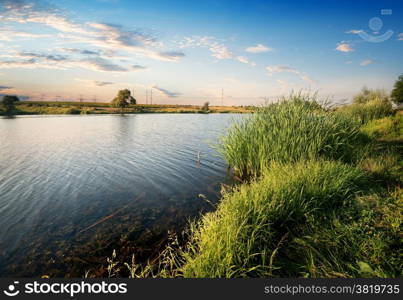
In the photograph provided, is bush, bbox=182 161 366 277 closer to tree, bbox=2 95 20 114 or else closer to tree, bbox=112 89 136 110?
tree, bbox=2 95 20 114

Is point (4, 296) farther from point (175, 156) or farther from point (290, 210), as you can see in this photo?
point (175, 156)

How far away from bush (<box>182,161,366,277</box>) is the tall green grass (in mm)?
2157

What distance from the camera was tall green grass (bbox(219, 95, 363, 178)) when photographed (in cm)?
826

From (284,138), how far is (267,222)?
471 centimetres

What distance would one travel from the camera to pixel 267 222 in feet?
14.6

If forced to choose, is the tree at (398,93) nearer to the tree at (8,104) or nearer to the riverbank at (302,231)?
the riverbank at (302,231)

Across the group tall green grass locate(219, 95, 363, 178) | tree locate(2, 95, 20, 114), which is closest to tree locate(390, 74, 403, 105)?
tall green grass locate(219, 95, 363, 178)

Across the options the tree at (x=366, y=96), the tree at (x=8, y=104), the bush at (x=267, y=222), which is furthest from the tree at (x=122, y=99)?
the bush at (x=267, y=222)

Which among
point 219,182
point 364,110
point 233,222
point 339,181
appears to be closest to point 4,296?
point 233,222

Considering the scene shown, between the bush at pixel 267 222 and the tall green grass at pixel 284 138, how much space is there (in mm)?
2157

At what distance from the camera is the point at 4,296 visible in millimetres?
2850

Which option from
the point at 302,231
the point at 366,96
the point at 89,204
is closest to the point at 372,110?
the point at 366,96

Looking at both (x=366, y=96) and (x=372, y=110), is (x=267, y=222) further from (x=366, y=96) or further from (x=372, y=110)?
(x=366, y=96)

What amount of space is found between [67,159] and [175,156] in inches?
262
